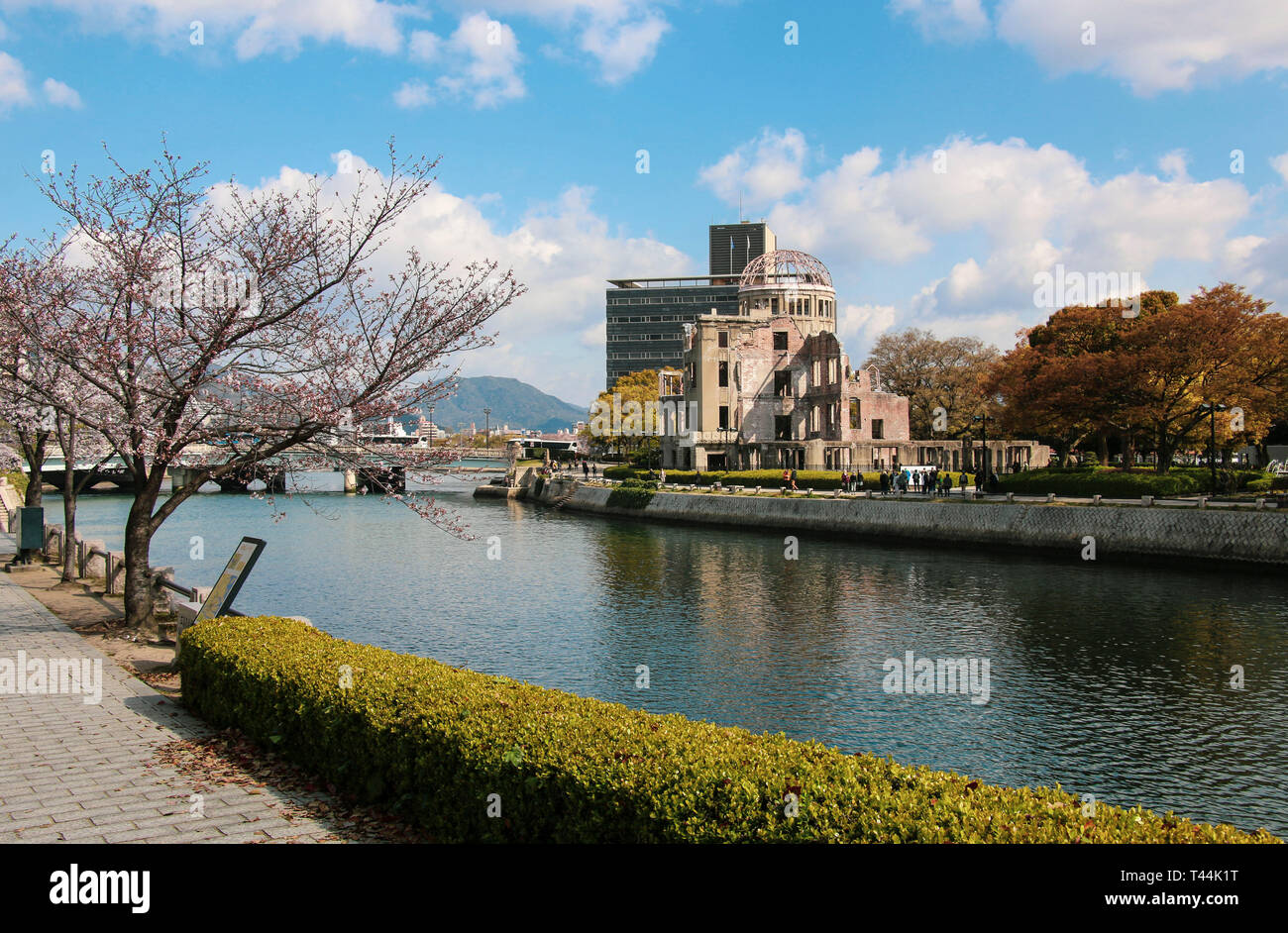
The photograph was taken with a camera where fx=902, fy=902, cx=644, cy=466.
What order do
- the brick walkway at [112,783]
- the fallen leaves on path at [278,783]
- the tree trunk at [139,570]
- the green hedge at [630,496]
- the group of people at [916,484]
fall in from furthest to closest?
the green hedge at [630,496] → the group of people at [916,484] → the tree trunk at [139,570] → the fallen leaves on path at [278,783] → the brick walkway at [112,783]

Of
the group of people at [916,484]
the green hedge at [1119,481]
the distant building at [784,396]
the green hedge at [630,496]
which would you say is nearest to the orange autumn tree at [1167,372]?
the green hedge at [1119,481]

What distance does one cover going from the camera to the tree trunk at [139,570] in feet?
62.5

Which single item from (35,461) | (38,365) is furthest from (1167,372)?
(35,461)

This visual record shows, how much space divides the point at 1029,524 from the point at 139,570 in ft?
136

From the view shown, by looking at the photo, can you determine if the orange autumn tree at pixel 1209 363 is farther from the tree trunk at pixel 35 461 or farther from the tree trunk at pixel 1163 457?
the tree trunk at pixel 35 461

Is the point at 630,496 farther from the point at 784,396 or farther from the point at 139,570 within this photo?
the point at 139,570

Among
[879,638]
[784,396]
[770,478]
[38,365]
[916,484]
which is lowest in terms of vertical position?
[879,638]

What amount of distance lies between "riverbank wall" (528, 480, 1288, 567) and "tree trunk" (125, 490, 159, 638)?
129 ft

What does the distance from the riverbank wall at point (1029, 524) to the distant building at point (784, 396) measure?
22.8m

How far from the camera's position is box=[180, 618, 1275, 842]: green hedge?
648 cm

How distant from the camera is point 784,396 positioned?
9556 cm
